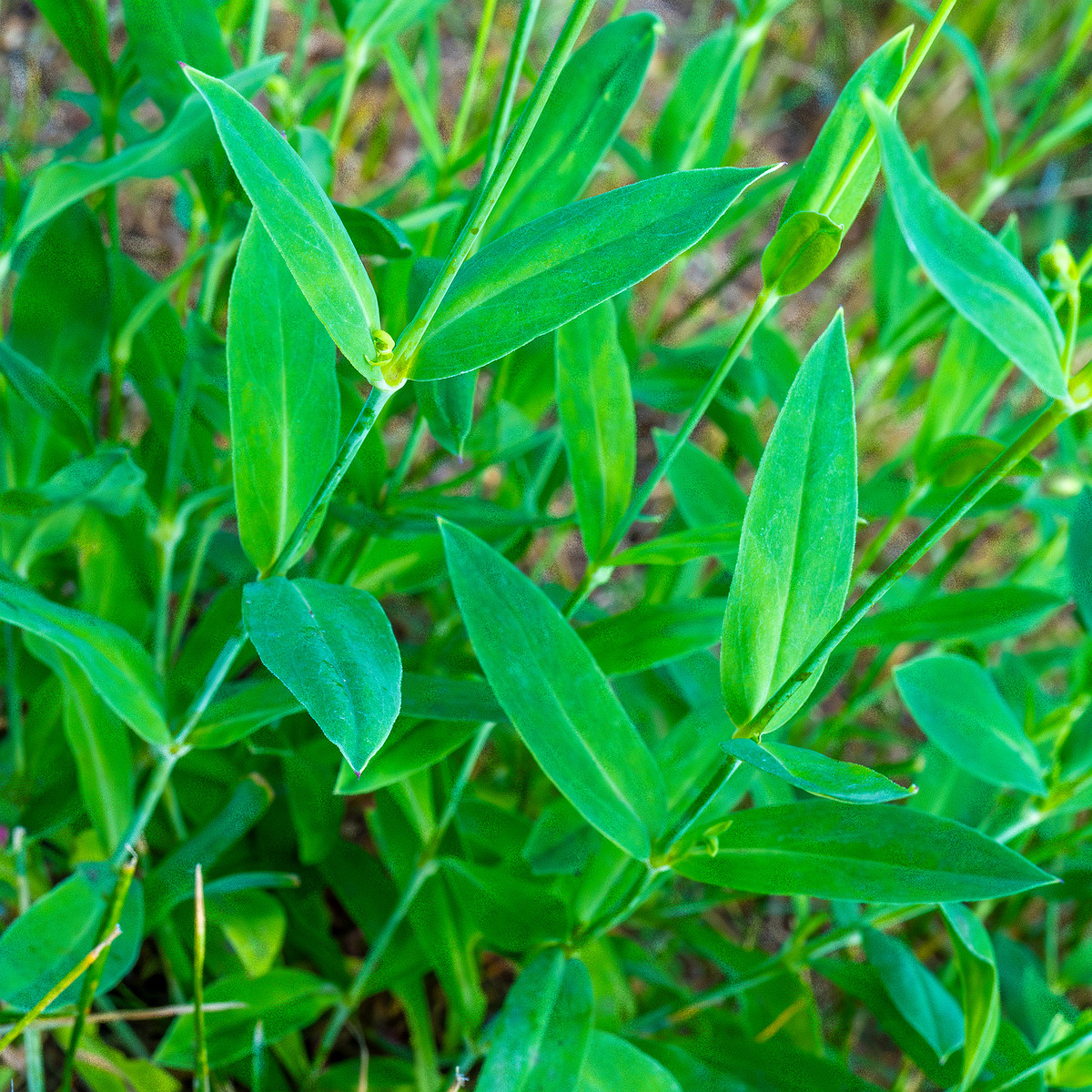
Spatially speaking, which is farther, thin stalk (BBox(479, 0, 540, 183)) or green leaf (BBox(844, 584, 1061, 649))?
green leaf (BBox(844, 584, 1061, 649))

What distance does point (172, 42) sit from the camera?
0.68 m

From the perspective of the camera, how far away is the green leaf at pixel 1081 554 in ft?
2.40

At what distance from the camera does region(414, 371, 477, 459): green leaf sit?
56cm

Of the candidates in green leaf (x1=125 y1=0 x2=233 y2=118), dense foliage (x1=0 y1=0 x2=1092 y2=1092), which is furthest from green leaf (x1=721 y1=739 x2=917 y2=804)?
green leaf (x1=125 y1=0 x2=233 y2=118)

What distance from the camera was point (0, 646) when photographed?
0.92 meters

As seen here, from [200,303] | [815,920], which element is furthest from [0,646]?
[815,920]

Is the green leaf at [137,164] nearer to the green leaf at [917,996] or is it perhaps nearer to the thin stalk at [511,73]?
the thin stalk at [511,73]

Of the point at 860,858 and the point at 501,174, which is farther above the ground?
the point at 501,174

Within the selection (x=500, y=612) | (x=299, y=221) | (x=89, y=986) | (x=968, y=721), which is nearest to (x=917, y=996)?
(x=968, y=721)

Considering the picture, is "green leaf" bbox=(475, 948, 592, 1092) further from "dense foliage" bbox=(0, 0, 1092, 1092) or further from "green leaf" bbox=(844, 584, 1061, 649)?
"green leaf" bbox=(844, 584, 1061, 649)

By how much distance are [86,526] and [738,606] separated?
51cm

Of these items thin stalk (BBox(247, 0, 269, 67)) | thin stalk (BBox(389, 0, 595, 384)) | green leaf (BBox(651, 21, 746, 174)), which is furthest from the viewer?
green leaf (BBox(651, 21, 746, 174))

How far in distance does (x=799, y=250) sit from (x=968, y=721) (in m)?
0.37

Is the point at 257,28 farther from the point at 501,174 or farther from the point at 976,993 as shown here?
the point at 976,993
